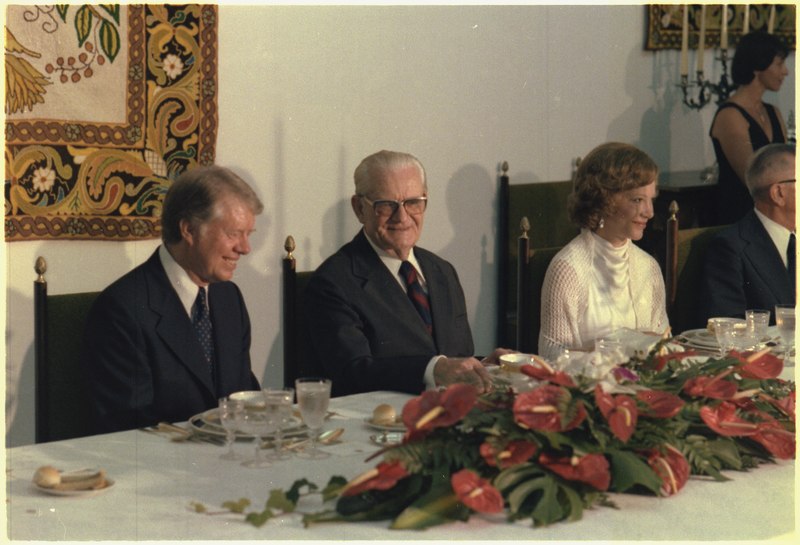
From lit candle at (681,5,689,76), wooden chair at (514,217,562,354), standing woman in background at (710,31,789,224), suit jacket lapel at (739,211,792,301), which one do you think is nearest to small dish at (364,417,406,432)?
wooden chair at (514,217,562,354)

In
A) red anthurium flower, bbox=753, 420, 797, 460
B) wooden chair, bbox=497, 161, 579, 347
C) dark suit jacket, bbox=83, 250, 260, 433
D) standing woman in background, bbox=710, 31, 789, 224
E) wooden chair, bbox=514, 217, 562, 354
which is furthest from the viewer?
standing woman in background, bbox=710, 31, 789, 224

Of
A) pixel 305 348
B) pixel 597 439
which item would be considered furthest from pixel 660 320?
pixel 597 439

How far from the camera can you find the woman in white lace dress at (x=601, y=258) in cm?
377

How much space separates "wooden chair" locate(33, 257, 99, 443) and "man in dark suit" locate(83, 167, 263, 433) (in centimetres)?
6

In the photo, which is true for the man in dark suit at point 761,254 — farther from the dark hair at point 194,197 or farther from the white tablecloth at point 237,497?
the white tablecloth at point 237,497

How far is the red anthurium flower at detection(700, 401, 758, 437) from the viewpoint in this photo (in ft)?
7.09

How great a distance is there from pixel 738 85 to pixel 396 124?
228cm

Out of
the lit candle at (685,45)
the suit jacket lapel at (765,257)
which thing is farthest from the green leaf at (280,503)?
the lit candle at (685,45)

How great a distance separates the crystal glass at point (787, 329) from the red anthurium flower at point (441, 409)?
5.14 feet

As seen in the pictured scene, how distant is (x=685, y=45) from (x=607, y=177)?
2.38 m

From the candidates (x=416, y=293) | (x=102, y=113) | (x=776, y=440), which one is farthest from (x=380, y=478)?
(x=102, y=113)

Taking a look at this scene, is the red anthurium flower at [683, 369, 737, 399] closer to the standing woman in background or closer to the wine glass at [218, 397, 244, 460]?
the wine glass at [218, 397, 244, 460]

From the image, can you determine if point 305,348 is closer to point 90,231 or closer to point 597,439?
point 90,231

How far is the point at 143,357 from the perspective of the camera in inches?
114
